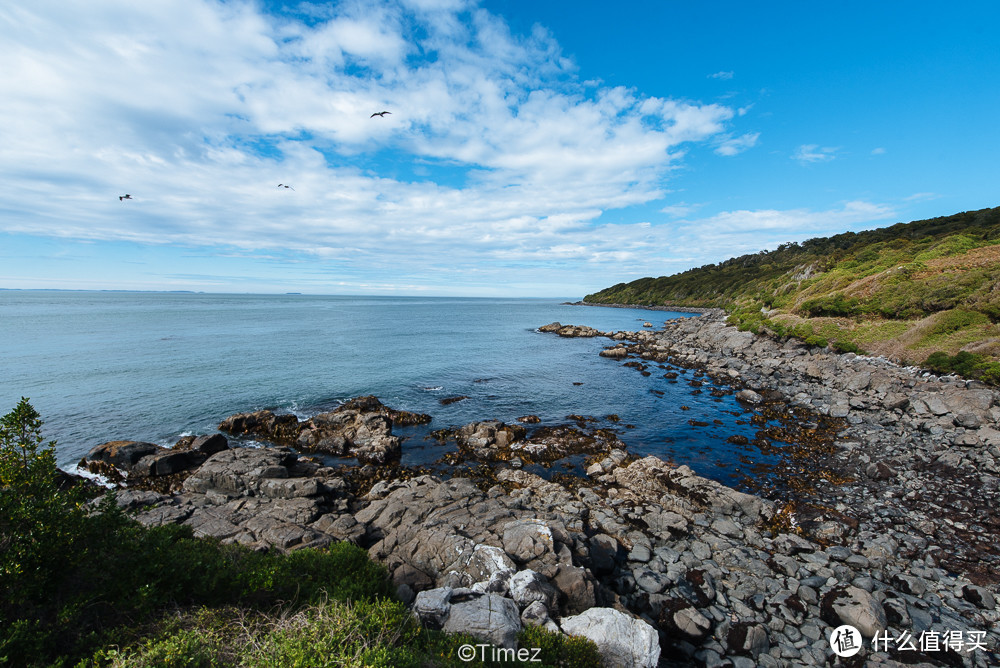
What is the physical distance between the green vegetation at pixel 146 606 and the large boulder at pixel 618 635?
46cm

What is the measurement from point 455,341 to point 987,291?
68.8 meters

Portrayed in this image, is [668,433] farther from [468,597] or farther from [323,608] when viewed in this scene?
[323,608]

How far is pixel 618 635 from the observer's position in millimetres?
9594

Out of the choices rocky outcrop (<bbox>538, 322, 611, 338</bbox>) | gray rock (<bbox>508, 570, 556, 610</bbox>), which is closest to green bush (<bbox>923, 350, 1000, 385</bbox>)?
gray rock (<bbox>508, 570, 556, 610</bbox>)

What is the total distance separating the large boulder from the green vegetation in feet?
1.52

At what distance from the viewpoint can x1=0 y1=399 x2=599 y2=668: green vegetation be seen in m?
7.11

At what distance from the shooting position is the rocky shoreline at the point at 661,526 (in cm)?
1112

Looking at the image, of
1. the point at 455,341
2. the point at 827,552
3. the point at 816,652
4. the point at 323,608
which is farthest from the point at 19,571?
the point at 455,341

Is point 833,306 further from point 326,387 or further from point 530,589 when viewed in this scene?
point 326,387

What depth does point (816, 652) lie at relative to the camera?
36.0 feet

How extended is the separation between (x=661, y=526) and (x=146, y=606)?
16714 mm

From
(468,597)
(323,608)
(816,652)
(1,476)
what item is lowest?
(816,652)

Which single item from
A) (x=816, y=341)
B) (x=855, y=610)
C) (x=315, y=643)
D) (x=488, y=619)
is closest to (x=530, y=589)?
(x=488, y=619)

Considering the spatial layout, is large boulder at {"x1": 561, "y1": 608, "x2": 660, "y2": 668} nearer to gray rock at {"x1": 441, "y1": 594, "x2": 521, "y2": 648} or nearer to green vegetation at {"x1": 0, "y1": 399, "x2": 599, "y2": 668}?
green vegetation at {"x1": 0, "y1": 399, "x2": 599, "y2": 668}
